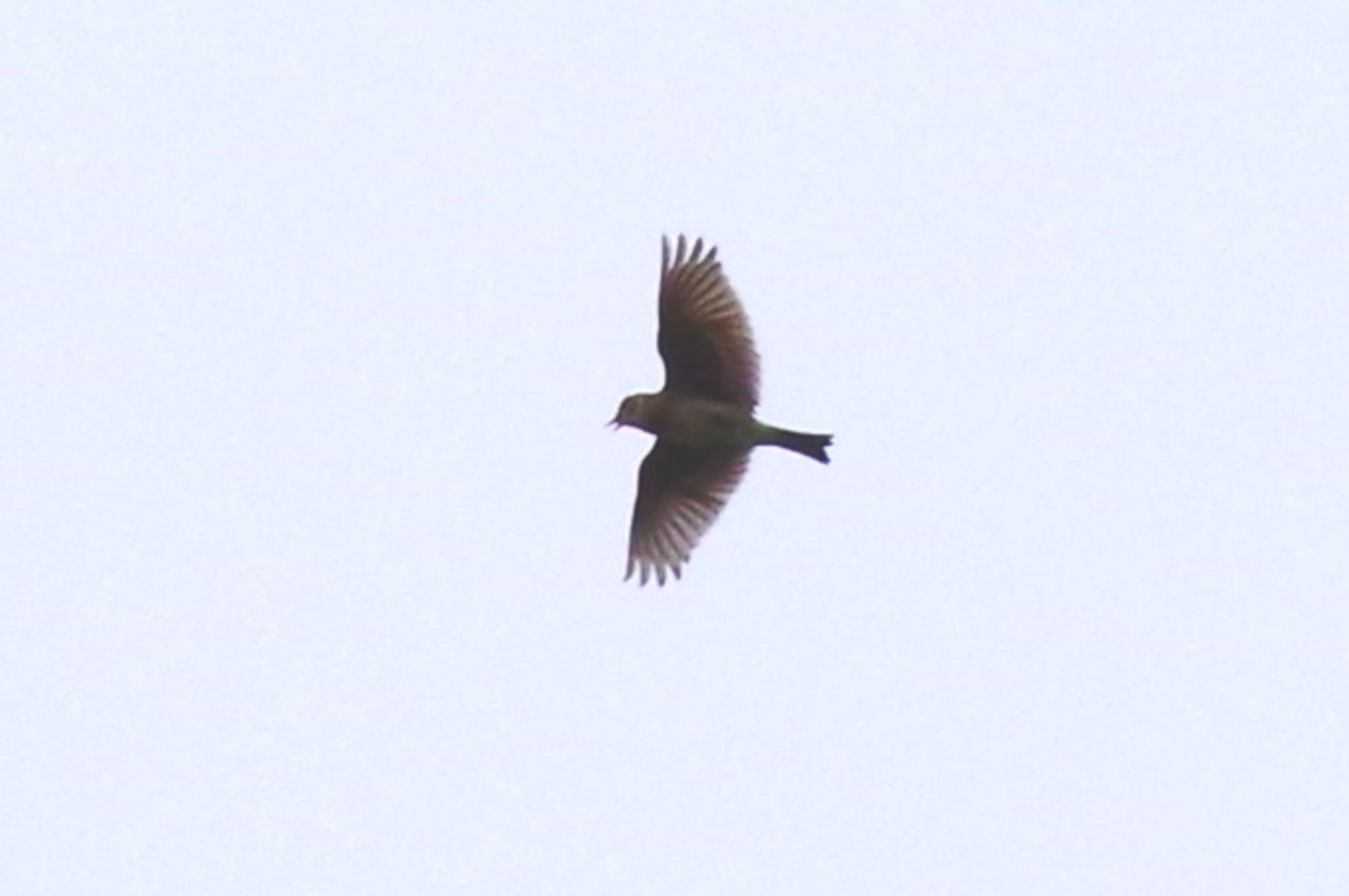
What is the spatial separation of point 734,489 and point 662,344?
1.25 metres

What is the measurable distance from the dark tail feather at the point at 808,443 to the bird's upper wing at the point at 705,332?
1.30 ft

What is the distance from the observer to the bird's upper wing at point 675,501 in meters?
29.8

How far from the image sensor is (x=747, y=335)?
29.1m

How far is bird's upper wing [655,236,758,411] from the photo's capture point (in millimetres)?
29062

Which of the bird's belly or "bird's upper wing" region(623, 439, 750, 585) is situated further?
"bird's upper wing" region(623, 439, 750, 585)

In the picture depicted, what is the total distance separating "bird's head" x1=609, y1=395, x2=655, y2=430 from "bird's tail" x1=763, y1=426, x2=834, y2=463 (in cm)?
96

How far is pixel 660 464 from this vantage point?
2986 cm

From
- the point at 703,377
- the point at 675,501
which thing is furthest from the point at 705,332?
the point at 675,501

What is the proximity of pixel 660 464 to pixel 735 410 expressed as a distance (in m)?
0.96

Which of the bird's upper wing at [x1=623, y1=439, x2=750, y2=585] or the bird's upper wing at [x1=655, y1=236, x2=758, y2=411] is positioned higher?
the bird's upper wing at [x1=655, y1=236, x2=758, y2=411]

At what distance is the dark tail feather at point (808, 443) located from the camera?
94.2 ft

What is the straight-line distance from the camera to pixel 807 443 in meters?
28.8

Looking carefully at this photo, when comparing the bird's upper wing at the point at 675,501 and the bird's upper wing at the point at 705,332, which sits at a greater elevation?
the bird's upper wing at the point at 705,332

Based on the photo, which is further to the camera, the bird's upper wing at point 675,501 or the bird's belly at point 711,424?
the bird's upper wing at point 675,501
